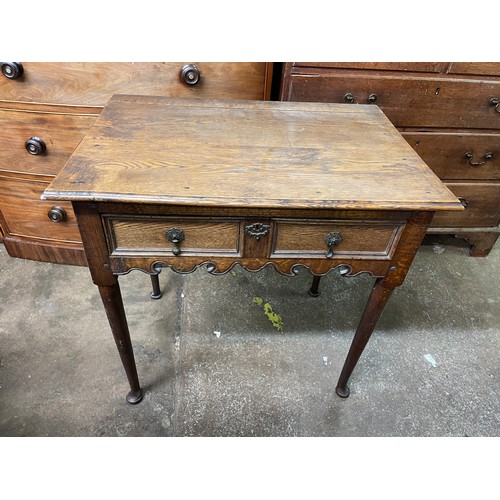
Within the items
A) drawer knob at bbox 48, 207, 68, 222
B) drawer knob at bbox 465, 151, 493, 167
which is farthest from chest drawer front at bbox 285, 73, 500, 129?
drawer knob at bbox 48, 207, 68, 222

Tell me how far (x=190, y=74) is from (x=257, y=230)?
2.55 feet

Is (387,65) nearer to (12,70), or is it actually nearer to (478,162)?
(478,162)

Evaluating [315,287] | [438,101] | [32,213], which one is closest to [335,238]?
[315,287]

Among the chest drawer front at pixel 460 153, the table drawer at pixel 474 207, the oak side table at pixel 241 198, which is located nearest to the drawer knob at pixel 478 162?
the chest drawer front at pixel 460 153

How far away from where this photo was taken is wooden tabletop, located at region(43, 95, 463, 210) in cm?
82

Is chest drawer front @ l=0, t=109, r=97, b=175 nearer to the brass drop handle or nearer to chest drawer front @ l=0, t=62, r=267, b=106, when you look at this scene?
chest drawer front @ l=0, t=62, r=267, b=106

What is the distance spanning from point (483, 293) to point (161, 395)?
175 centimetres

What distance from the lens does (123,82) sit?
4.45ft

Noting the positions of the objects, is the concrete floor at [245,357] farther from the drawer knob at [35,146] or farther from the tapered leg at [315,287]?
the drawer knob at [35,146]

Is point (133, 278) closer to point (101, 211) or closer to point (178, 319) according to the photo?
point (178, 319)

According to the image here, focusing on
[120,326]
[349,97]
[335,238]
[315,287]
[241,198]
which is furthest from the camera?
[315,287]

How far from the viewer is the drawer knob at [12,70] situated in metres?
1.30

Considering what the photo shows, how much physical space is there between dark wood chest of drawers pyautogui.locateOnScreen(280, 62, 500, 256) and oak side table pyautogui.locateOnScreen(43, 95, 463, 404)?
378mm
